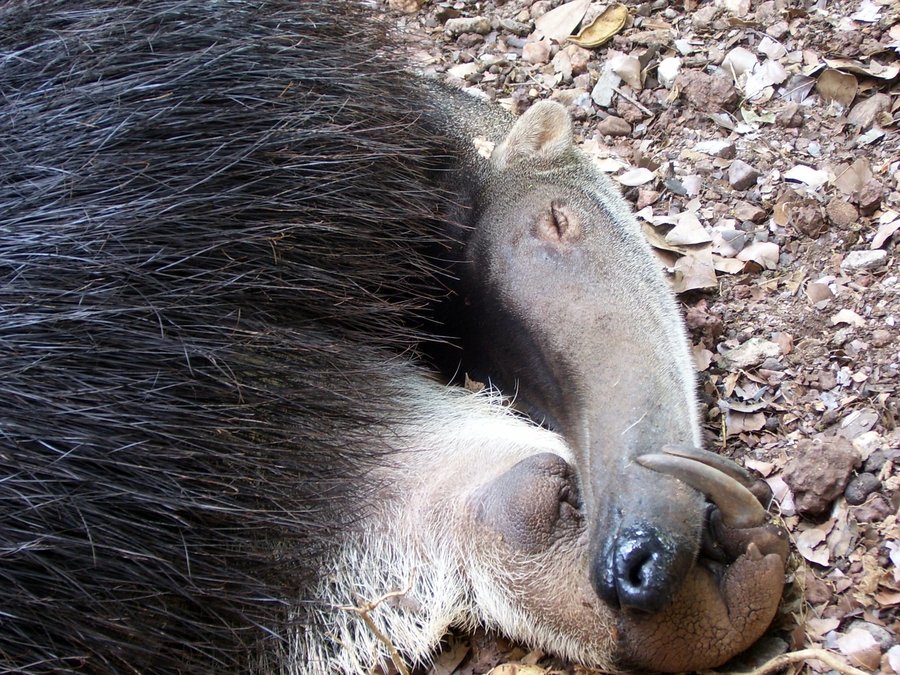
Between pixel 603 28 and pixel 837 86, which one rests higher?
pixel 837 86

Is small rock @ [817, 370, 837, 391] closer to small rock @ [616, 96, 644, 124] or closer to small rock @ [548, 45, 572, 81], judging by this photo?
small rock @ [616, 96, 644, 124]

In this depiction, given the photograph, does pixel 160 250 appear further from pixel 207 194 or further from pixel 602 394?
pixel 602 394

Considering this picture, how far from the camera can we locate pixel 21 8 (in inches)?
109

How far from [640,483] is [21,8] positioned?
86.5 inches

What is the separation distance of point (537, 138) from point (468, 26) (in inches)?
78.2

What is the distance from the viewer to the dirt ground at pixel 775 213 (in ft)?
8.35

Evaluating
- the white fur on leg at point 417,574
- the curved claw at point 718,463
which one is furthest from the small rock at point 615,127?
the curved claw at point 718,463

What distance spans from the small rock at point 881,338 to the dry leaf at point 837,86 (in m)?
1.26

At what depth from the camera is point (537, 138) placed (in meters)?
3.27

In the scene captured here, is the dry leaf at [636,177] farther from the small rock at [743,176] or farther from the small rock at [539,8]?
the small rock at [539,8]

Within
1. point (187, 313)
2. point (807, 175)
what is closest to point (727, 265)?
point (807, 175)

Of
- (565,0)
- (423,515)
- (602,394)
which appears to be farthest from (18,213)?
(565,0)

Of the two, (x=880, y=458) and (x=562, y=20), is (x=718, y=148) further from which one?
(x=880, y=458)

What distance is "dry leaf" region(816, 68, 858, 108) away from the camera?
3852 millimetres
